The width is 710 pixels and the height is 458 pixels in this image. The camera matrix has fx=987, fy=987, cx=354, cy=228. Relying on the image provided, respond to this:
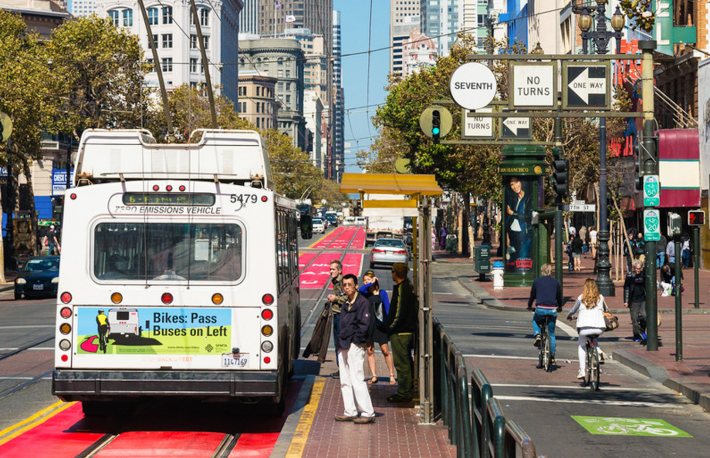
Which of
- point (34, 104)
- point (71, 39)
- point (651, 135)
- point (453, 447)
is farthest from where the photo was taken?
point (71, 39)

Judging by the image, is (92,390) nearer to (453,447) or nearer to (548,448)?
(453,447)

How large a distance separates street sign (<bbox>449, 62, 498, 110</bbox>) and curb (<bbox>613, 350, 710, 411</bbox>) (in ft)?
19.3

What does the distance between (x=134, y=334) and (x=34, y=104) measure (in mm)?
31995

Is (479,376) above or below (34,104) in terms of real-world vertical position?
below

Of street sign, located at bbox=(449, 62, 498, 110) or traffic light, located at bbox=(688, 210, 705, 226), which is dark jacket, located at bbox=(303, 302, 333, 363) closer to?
street sign, located at bbox=(449, 62, 498, 110)

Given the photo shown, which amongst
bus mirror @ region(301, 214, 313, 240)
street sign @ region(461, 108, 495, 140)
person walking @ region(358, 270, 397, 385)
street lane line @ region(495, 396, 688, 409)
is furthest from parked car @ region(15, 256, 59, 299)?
street lane line @ region(495, 396, 688, 409)

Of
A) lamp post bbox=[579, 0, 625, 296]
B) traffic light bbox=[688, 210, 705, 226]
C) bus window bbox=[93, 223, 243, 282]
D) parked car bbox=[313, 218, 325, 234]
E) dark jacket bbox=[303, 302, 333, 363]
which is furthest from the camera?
parked car bbox=[313, 218, 325, 234]

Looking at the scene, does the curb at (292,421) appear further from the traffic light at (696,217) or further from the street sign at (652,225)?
the traffic light at (696,217)

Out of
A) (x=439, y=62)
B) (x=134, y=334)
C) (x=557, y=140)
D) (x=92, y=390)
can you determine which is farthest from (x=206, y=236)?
(x=439, y=62)

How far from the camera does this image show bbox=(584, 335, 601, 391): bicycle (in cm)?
1517

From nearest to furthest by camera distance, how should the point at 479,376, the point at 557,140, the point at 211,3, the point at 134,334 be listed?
the point at 479,376 → the point at 134,334 → the point at 557,140 → the point at 211,3

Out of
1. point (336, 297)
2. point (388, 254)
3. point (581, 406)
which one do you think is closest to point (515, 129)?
point (336, 297)

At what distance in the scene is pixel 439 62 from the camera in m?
53.0

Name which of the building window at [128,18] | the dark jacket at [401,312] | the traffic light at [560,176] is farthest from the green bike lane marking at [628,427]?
the building window at [128,18]
